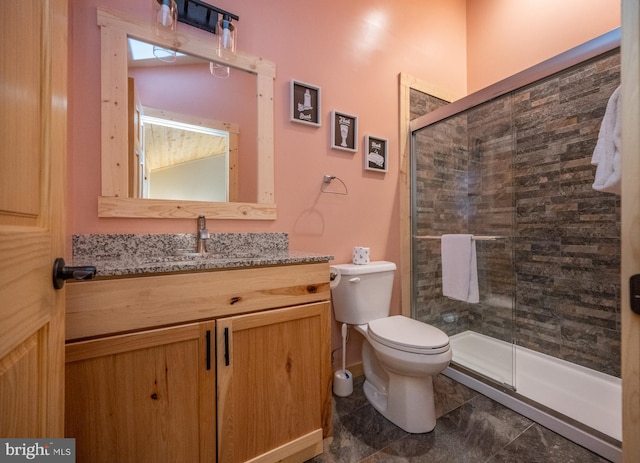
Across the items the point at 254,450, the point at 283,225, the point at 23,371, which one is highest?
the point at 283,225

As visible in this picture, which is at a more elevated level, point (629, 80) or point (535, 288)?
point (629, 80)

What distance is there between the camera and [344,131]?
1.93m

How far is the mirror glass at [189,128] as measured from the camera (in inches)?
54.5

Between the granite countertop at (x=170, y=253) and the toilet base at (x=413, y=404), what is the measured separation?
80 centimetres

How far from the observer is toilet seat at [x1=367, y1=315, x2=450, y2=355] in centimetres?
137

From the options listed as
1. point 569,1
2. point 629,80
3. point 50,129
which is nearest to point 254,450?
point 50,129

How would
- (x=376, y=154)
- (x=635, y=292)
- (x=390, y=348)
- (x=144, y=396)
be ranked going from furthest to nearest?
(x=376, y=154)
(x=390, y=348)
(x=144, y=396)
(x=635, y=292)

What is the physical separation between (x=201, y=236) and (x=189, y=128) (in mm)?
595

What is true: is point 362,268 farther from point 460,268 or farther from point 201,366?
point 201,366

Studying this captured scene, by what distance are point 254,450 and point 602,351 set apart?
2.16m

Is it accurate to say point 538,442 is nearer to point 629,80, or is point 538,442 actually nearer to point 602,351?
point 602,351

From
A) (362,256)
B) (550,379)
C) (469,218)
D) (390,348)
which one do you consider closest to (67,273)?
(390,348)

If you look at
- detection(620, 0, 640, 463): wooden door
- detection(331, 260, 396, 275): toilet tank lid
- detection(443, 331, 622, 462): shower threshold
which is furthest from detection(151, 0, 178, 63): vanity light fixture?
detection(443, 331, 622, 462): shower threshold

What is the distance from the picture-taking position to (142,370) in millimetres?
932
